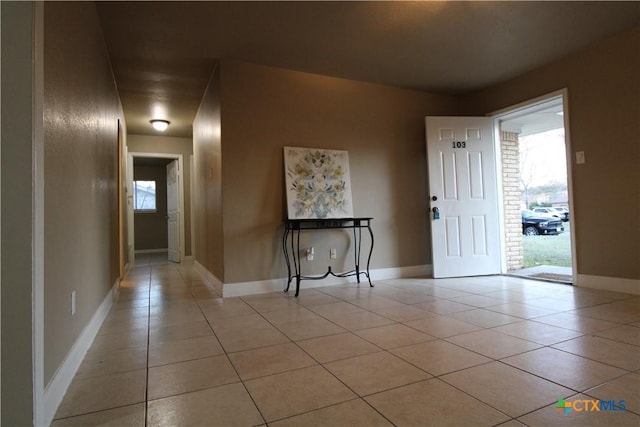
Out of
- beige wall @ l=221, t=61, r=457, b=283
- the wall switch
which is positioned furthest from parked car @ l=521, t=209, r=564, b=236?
the wall switch

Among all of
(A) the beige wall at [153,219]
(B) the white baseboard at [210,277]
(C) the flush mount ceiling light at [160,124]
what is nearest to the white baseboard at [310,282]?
(B) the white baseboard at [210,277]

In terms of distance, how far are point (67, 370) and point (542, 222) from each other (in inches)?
329

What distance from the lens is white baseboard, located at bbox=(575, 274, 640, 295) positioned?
3.19m

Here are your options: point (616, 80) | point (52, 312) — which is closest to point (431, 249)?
→ point (616, 80)

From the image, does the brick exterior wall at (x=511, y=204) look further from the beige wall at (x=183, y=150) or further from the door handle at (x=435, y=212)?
the beige wall at (x=183, y=150)

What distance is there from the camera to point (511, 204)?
486cm

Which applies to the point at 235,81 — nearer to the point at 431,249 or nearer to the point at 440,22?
the point at 440,22

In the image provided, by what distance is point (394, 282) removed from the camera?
13.4 feet

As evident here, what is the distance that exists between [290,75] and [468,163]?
8.11 feet

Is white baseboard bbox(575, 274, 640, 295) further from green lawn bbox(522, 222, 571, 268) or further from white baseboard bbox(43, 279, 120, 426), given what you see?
white baseboard bbox(43, 279, 120, 426)

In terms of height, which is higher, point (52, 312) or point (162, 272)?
point (52, 312)

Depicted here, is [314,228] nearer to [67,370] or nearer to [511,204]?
[67,370]

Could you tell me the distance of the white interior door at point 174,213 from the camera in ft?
22.0

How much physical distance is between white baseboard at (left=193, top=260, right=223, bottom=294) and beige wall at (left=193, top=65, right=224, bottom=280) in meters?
0.06
